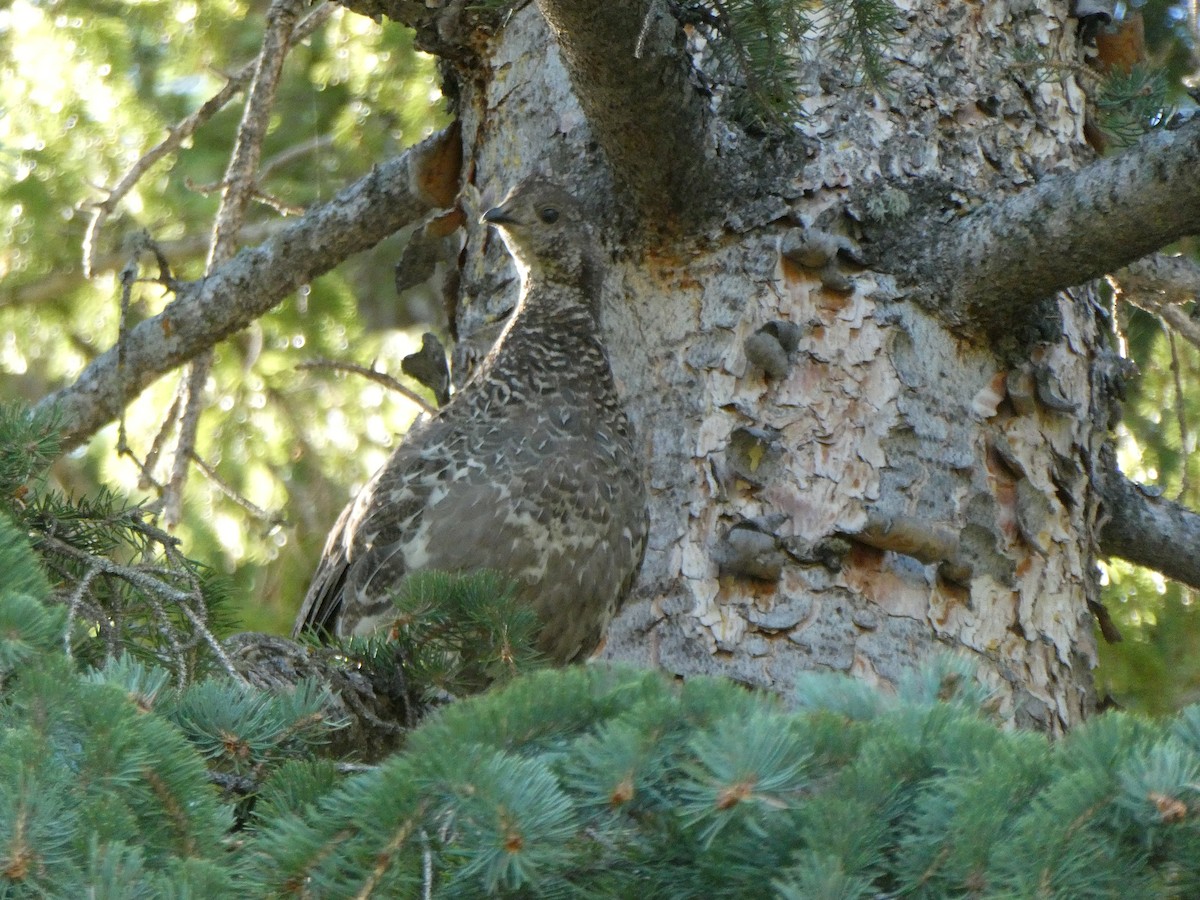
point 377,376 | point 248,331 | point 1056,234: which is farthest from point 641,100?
point 248,331

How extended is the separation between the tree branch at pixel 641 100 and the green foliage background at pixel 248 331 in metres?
2.59

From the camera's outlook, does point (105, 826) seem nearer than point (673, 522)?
Yes

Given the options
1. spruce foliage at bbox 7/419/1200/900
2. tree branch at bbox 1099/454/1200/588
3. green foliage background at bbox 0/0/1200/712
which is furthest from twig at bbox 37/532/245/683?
green foliage background at bbox 0/0/1200/712

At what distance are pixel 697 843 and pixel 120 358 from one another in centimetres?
269

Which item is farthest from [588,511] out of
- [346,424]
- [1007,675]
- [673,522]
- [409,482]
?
[346,424]

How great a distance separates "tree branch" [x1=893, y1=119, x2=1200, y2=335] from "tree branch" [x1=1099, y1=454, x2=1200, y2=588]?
59 cm

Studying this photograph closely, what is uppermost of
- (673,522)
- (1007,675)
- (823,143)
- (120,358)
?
(823,143)

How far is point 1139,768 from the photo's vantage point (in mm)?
1459

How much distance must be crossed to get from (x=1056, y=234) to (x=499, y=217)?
1.29 metres

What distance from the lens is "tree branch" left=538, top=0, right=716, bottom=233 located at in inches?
109

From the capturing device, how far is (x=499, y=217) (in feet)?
11.5

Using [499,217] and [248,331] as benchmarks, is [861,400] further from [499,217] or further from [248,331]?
[248,331]

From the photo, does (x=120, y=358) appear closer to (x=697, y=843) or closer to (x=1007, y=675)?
(x=1007, y=675)

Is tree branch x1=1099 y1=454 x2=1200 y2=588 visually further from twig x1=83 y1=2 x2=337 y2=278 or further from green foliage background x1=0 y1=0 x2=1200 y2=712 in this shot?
twig x1=83 y1=2 x2=337 y2=278
